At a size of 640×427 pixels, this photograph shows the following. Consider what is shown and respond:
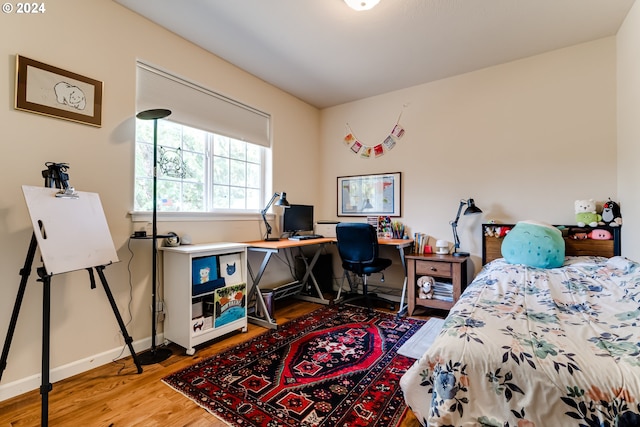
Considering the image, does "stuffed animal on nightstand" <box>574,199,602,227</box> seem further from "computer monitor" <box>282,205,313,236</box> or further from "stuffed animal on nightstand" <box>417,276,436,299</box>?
"computer monitor" <box>282,205,313,236</box>

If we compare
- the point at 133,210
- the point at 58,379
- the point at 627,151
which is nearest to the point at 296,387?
the point at 58,379

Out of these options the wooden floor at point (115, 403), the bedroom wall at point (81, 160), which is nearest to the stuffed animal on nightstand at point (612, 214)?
the wooden floor at point (115, 403)

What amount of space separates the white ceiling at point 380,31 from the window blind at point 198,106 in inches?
15.9

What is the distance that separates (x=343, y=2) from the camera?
2135mm

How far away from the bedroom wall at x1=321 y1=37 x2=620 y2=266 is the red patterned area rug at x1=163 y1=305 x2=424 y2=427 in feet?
5.18

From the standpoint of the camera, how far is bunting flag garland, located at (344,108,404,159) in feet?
12.0

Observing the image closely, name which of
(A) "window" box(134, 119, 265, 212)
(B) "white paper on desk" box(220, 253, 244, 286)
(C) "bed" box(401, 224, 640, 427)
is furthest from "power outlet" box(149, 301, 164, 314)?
(C) "bed" box(401, 224, 640, 427)

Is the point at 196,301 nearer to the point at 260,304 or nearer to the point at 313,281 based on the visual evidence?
the point at 260,304

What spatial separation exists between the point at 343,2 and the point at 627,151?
2.47m

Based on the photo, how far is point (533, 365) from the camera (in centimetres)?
99

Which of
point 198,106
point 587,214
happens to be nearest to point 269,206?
point 198,106

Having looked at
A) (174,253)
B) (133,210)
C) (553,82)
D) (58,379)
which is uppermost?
(553,82)

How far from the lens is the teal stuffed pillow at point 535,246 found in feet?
7.45

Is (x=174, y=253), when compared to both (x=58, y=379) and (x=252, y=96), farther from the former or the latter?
(x=252, y=96)
